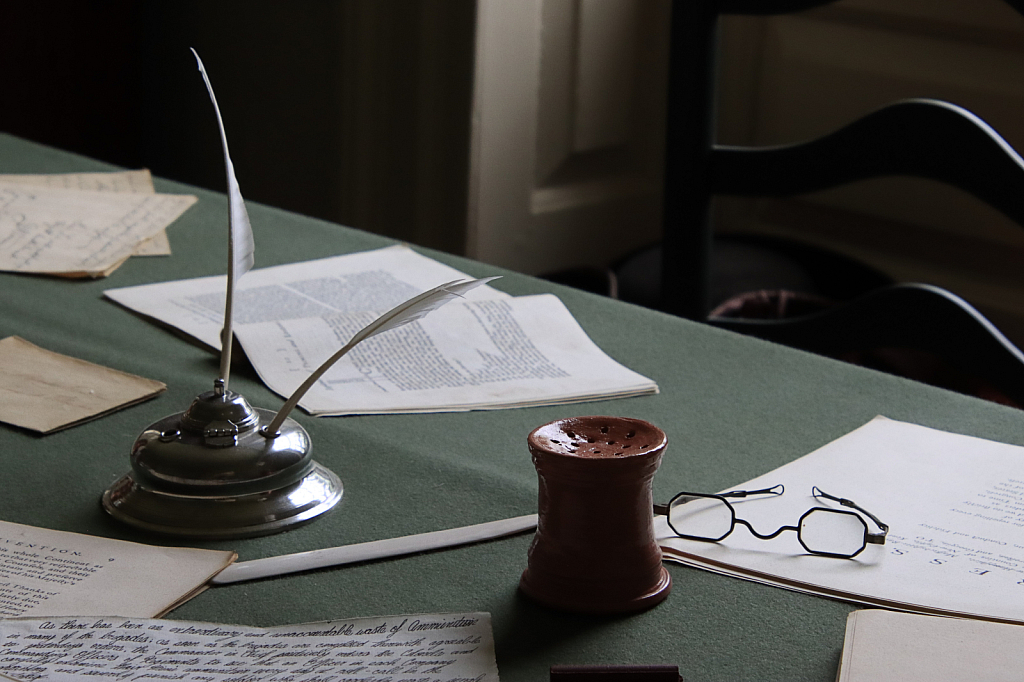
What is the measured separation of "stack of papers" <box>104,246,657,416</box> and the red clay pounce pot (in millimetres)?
299

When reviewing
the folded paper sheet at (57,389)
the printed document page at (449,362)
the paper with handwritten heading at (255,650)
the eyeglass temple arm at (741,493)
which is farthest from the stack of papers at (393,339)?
the paper with handwritten heading at (255,650)

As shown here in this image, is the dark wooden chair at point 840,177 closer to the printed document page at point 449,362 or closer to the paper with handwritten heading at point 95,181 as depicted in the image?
the printed document page at point 449,362

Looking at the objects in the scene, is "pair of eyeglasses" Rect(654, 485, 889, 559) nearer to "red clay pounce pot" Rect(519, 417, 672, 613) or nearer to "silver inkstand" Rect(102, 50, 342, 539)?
"red clay pounce pot" Rect(519, 417, 672, 613)

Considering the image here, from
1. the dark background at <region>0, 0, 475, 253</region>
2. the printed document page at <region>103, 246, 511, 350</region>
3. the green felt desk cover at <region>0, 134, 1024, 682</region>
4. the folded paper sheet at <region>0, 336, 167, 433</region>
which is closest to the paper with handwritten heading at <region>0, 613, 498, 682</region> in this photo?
the green felt desk cover at <region>0, 134, 1024, 682</region>

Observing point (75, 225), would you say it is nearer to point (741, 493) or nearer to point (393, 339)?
point (393, 339)

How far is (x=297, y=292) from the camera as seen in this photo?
3.77 feet

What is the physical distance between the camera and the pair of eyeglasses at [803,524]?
0.67 m

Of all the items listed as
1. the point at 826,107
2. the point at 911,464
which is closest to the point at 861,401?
the point at 911,464

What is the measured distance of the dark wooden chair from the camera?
1.13 m

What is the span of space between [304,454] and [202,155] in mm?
2423

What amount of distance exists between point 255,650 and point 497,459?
0.28 metres

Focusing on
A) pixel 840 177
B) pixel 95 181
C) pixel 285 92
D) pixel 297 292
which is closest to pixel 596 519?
pixel 297 292

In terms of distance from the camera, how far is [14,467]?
2.49 feet

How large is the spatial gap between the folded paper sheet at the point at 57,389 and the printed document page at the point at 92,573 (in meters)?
0.17
